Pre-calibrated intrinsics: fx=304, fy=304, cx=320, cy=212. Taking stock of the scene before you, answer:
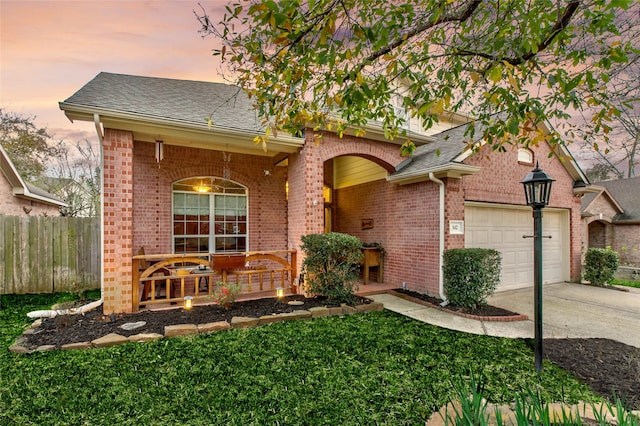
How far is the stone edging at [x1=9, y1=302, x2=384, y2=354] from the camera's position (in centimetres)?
409

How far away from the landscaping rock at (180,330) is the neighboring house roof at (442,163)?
17.8 feet

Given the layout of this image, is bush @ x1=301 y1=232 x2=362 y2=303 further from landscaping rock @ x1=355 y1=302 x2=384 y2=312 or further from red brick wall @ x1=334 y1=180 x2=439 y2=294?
red brick wall @ x1=334 y1=180 x2=439 y2=294

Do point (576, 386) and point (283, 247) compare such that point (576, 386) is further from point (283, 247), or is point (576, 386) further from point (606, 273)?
point (606, 273)

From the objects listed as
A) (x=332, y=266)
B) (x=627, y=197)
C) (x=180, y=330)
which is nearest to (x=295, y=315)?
(x=332, y=266)

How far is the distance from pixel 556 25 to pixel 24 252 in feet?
34.6

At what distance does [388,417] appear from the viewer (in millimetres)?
2648

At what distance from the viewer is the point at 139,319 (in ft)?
16.8

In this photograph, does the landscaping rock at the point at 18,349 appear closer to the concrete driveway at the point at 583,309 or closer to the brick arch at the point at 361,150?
the brick arch at the point at 361,150

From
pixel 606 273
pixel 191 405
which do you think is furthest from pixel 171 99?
pixel 606 273

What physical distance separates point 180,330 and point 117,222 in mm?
2466

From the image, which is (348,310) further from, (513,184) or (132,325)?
(513,184)

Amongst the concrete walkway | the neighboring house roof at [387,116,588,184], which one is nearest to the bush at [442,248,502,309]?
the concrete walkway

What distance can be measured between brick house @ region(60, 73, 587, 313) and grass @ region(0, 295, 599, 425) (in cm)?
226

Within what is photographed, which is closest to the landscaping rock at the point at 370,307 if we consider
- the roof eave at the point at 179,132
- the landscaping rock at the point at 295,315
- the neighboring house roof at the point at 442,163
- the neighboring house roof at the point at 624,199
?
the landscaping rock at the point at 295,315
